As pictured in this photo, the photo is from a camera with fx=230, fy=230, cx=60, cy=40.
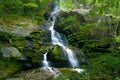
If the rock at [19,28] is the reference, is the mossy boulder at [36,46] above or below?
below

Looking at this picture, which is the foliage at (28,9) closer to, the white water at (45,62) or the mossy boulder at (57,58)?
the white water at (45,62)

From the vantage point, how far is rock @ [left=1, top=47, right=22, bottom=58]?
1108 cm

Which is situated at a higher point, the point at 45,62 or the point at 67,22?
the point at 67,22

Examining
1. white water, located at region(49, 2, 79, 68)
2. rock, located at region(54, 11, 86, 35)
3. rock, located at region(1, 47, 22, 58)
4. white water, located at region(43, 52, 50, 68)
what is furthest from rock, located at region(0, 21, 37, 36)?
white water, located at region(43, 52, 50, 68)

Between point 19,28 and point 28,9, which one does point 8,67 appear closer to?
point 19,28

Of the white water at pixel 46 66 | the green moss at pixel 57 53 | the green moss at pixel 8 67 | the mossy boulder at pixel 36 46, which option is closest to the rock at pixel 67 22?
the mossy boulder at pixel 36 46

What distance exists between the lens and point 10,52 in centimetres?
1124

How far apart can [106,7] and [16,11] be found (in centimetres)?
1221

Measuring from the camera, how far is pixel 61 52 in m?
12.4

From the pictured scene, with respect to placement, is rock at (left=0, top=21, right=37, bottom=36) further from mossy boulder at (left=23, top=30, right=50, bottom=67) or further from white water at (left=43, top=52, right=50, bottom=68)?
white water at (left=43, top=52, right=50, bottom=68)

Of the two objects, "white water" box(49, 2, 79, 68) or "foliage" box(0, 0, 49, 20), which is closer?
"white water" box(49, 2, 79, 68)

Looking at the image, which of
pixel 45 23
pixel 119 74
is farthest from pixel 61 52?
pixel 45 23

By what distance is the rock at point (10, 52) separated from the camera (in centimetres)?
1108

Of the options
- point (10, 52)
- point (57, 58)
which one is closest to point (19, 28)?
point (10, 52)
